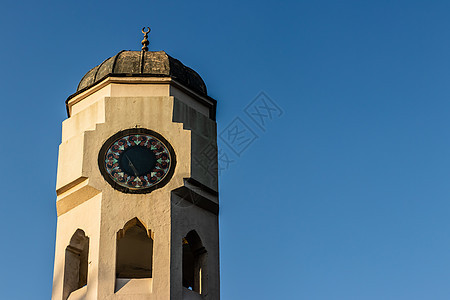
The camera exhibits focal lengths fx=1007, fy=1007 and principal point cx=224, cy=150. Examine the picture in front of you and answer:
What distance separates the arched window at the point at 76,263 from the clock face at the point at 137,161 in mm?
1468

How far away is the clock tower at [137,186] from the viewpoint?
2114cm

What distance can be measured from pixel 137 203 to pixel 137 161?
1028mm

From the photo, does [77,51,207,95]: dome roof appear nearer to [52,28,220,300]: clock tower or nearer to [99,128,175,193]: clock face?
[52,28,220,300]: clock tower

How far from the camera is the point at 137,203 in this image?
71.1 feet

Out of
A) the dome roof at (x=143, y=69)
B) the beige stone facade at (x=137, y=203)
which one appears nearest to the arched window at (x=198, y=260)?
the beige stone facade at (x=137, y=203)

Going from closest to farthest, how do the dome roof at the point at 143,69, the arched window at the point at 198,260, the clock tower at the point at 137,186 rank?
the clock tower at the point at 137,186 → the arched window at the point at 198,260 → the dome roof at the point at 143,69

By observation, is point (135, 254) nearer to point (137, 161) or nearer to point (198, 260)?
point (198, 260)

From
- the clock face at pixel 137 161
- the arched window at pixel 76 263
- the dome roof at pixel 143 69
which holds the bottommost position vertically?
the arched window at pixel 76 263

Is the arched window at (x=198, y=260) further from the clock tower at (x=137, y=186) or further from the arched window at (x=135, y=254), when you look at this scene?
the arched window at (x=135, y=254)

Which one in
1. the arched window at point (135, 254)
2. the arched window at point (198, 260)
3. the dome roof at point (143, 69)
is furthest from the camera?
the dome roof at point (143, 69)

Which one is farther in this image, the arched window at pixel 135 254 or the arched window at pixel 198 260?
the arched window at pixel 135 254

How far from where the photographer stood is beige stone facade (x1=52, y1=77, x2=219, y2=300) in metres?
21.0

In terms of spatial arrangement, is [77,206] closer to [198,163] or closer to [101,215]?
[101,215]

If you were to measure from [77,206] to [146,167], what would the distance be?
1773 mm
